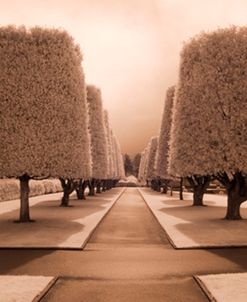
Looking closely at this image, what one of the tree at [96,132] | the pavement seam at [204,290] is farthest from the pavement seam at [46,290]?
the tree at [96,132]

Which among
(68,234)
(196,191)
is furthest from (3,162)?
(196,191)

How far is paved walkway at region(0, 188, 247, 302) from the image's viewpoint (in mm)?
9344

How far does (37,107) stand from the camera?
854 inches

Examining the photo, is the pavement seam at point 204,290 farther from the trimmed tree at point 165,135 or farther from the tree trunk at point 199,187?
the trimmed tree at point 165,135

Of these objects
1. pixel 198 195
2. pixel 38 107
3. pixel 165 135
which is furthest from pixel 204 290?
pixel 165 135

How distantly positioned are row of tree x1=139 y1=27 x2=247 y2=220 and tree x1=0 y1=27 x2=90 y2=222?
5389 mm

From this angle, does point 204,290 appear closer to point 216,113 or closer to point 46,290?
point 46,290

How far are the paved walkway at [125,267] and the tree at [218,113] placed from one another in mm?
6255

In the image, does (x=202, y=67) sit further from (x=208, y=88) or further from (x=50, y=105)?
(x=50, y=105)

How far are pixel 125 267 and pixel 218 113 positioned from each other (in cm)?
1243

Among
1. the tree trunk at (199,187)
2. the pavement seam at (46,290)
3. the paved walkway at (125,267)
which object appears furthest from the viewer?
the tree trunk at (199,187)

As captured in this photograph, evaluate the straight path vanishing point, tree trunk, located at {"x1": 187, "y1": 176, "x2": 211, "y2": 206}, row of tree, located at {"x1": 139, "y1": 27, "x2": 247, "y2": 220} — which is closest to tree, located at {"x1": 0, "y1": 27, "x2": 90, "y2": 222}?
the straight path vanishing point

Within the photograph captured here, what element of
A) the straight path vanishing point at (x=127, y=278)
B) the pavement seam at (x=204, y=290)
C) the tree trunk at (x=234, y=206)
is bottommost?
the straight path vanishing point at (x=127, y=278)

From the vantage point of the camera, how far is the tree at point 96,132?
45.0m
